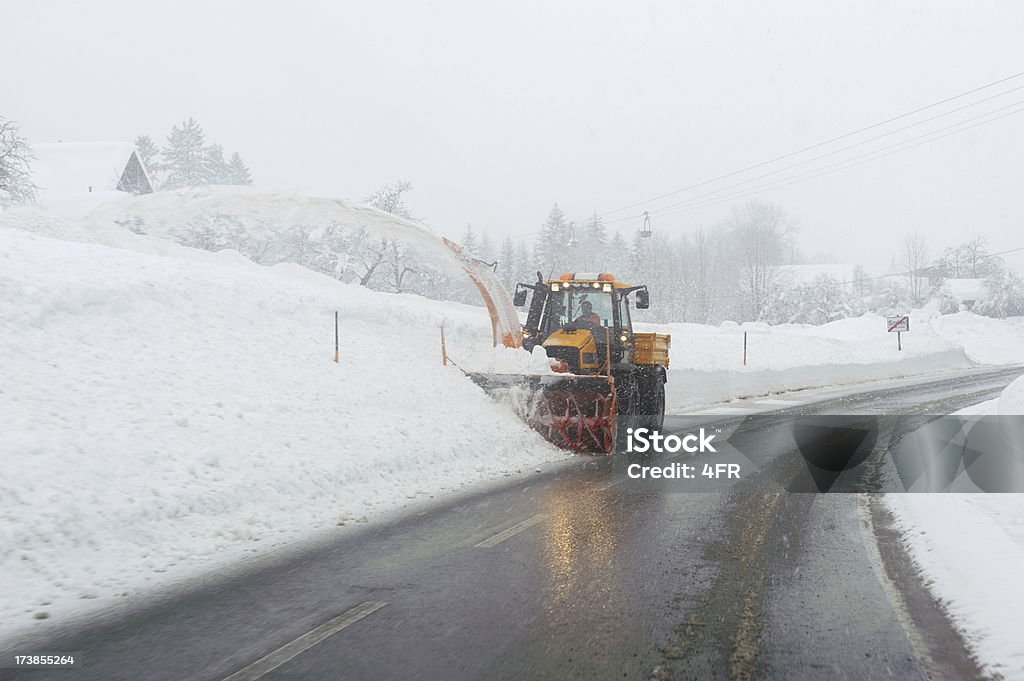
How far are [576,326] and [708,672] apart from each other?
8568 millimetres

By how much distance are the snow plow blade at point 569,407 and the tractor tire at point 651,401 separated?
195cm

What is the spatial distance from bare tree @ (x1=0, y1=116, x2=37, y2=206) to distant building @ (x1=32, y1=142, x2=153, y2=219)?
1518mm

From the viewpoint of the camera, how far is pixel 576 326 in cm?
1192

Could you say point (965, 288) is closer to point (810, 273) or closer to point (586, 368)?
point (810, 273)

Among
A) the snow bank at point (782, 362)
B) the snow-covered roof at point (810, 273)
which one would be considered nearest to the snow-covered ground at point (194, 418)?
the snow bank at point (782, 362)

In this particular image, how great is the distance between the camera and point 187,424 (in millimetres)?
→ 7930

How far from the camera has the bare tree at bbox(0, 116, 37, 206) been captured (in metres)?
27.2

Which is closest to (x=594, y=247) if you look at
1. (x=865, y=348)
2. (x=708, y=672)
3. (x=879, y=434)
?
(x=865, y=348)

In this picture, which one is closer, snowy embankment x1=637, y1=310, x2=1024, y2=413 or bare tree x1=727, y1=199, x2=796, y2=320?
snowy embankment x1=637, y1=310, x2=1024, y2=413

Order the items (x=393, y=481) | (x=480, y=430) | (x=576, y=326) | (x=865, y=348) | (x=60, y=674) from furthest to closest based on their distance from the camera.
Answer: (x=865, y=348)
(x=576, y=326)
(x=480, y=430)
(x=393, y=481)
(x=60, y=674)

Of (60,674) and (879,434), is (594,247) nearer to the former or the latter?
(879,434)

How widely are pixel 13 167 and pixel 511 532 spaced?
3326 cm

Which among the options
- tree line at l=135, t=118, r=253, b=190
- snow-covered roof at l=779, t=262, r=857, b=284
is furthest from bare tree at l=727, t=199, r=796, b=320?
tree line at l=135, t=118, r=253, b=190

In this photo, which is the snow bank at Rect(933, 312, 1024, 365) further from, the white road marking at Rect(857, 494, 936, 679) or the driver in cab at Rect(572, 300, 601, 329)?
the white road marking at Rect(857, 494, 936, 679)
